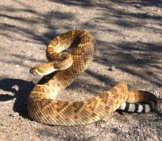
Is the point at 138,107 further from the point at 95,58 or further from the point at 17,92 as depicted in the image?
the point at 95,58

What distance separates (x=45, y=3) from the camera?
11.4 metres

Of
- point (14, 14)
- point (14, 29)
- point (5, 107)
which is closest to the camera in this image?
point (5, 107)

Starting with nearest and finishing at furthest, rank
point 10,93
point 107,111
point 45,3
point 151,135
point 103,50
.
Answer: point 151,135 → point 107,111 → point 10,93 → point 103,50 → point 45,3

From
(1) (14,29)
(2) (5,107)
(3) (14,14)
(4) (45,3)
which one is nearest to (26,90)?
(2) (5,107)

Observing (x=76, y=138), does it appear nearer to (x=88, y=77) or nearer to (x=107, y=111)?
(x=107, y=111)

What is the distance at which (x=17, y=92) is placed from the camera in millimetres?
6770

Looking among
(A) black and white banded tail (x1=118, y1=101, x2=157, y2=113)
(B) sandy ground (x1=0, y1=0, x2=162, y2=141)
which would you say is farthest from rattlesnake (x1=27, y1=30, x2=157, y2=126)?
(B) sandy ground (x1=0, y1=0, x2=162, y2=141)

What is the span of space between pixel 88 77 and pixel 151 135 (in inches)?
85.8

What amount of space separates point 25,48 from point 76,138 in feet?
11.6

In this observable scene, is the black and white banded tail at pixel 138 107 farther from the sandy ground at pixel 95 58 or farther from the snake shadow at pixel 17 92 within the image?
the snake shadow at pixel 17 92

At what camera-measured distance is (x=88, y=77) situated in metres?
7.30

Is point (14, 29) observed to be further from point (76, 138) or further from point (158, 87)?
point (76, 138)

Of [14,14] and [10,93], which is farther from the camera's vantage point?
[14,14]

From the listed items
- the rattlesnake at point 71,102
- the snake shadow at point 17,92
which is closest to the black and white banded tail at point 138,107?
the rattlesnake at point 71,102
